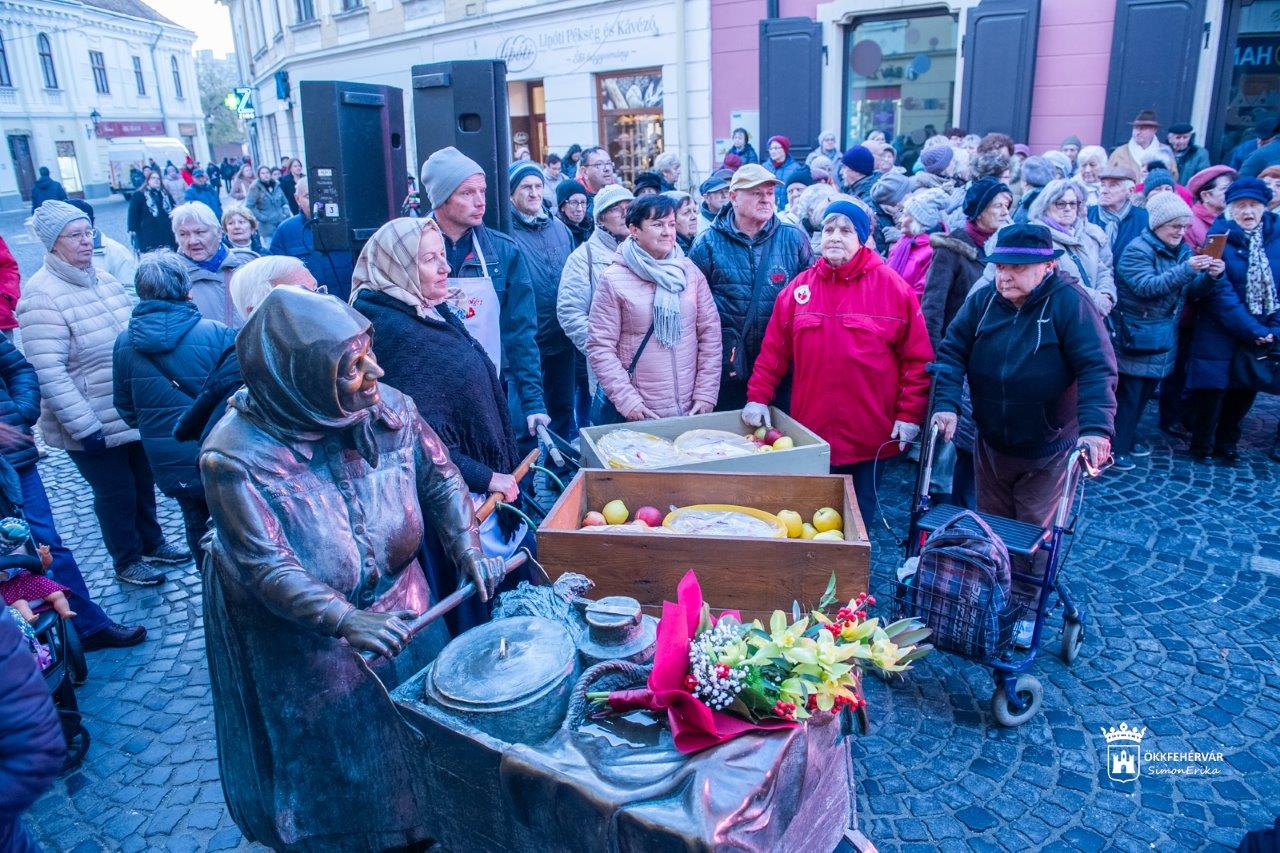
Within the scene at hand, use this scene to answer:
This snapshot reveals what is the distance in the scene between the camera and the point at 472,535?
2.49 m

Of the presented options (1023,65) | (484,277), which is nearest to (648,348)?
(484,277)

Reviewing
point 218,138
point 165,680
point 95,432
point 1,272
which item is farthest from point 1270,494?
point 218,138

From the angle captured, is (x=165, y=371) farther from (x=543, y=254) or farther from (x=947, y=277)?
(x=947, y=277)

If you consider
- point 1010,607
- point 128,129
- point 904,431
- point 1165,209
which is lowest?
point 1010,607

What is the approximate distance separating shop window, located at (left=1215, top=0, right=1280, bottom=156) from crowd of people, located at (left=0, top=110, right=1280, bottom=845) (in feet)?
14.6

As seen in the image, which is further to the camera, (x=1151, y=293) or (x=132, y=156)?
(x=132, y=156)

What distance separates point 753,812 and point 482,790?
2.16ft

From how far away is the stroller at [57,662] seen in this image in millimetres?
3471

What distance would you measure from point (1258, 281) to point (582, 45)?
495 inches

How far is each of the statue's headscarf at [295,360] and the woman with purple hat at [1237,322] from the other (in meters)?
6.10

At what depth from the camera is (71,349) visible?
467cm

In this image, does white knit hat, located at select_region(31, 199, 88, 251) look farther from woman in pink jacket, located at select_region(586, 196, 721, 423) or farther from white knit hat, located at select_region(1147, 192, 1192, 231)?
white knit hat, located at select_region(1147, 192, 1192, 231)

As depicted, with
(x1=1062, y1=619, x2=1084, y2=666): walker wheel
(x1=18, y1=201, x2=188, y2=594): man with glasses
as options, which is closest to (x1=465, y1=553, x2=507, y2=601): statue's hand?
(x1=1062, y1=619, x2=1084, y2=666): walker wheel

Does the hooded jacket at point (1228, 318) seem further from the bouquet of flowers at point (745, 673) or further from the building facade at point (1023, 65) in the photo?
the building facade at point (1023, 65)
